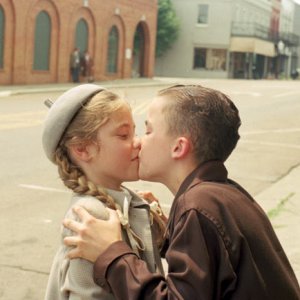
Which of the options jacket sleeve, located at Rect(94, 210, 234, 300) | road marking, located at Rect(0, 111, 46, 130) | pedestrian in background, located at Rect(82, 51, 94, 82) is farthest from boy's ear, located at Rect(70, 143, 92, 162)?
pedestrian in background, located at Rect(82, 51, 94, 82)

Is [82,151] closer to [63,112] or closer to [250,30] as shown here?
[63,112]

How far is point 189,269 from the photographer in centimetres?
175

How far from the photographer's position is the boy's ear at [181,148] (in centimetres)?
193

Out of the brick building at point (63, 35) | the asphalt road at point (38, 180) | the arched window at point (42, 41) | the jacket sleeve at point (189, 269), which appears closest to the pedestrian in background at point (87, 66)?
the brick building at point (63, 35)

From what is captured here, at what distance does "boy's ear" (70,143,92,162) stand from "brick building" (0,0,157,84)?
102 feet

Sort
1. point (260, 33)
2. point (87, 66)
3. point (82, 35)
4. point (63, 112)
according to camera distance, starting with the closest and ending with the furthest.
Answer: point (63, 112) < point (87, 66) < point (82, 35) < point (260, 33)

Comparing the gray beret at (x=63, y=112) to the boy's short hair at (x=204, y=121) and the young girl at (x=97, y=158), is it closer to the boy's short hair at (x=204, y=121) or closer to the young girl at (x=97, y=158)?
the young girl at (x=97, y=158)

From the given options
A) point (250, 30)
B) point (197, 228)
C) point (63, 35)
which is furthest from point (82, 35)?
point (197, 228)

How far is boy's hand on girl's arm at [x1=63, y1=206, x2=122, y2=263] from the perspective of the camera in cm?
199

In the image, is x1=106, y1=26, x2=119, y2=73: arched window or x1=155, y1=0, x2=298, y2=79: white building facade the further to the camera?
x1=155, y1=0, x2=298, y2=79: white building facade

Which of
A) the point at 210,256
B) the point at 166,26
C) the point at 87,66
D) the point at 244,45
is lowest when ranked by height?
the point at 87,66

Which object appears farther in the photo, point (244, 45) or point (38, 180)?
point (244, 45)

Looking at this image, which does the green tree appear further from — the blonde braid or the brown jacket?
the brown jacket

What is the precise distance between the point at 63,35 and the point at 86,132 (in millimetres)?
35701
